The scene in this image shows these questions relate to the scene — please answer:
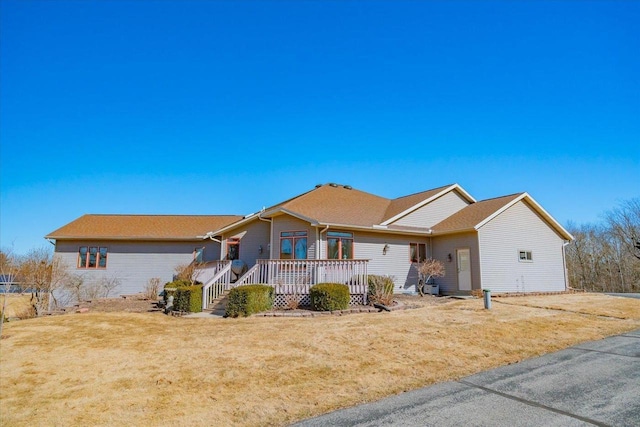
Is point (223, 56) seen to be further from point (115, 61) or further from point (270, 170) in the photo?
point (270, 170)

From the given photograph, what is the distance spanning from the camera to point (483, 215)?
1747 centimetres

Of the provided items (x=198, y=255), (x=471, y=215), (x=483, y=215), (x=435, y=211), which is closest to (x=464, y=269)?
(x=483, y=215)

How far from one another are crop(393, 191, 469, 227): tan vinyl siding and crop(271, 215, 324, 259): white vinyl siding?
4398 mm

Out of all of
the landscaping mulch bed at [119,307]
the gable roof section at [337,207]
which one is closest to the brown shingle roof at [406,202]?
the gable roof section at [337,207]

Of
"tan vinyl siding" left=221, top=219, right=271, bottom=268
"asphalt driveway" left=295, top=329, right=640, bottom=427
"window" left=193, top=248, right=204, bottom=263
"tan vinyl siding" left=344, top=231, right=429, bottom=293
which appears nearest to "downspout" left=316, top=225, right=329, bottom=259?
"tan vinyl siding" left=344, top=231, right=429, bottom=293

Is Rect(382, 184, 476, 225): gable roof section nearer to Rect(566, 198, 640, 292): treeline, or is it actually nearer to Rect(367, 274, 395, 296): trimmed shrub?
Rect(367, 274, 395, 296): trimmed shrub

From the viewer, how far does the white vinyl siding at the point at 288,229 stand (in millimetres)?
15961

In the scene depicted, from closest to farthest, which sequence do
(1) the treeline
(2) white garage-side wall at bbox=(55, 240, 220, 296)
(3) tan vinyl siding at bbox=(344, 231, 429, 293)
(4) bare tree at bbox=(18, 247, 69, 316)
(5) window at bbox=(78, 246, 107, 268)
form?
(4) bare tree at bbox=(18, 247, 69, 316) → (3) tan vinyl siding at bbox=(344, 231, 429, 293) → (2) white garage-side wall at bbox=(55, 240, 220, 296) → (5) window at bbox=(78, 246, 107, 268) → (1) the treeline

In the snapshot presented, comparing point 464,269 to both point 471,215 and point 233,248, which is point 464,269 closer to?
point 471,215

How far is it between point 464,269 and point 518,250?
3.17 m

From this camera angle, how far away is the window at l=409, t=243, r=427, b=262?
59.8 feet

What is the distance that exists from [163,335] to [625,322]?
1264cm

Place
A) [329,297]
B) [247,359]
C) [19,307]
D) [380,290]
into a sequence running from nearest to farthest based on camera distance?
[247,359] < [329,297] < [380,290] < [19,307]

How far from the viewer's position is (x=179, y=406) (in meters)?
4.96
